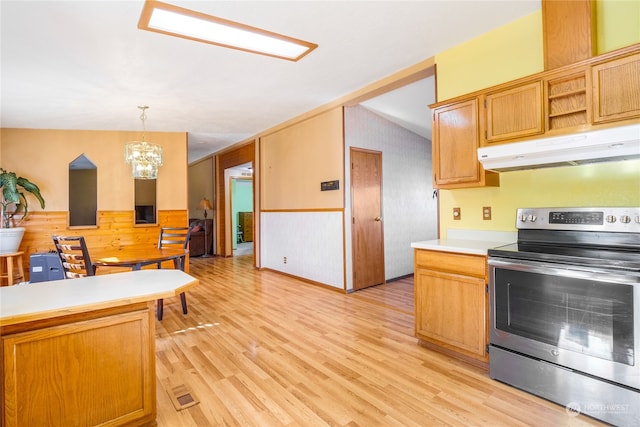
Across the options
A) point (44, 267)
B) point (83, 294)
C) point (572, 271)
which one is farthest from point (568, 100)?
point (44, 267)

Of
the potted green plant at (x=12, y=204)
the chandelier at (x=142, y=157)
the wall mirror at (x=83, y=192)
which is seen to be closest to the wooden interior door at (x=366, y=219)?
the chandelier at (x=142, y=157)

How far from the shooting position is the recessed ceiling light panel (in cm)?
235

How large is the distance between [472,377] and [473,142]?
5.62 ft

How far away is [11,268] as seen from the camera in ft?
15.7

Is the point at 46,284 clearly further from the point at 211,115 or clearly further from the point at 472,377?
the point at 211,115

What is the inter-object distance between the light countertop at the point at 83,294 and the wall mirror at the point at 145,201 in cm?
439

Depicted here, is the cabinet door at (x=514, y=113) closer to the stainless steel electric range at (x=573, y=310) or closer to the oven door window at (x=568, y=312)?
the stainless steel electric range at (x=573, y=310)

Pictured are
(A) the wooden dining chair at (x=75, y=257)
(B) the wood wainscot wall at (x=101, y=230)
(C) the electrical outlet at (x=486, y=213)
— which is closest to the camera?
(C) the electrical outlet at (x=486, y=213)

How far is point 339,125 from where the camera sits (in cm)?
445

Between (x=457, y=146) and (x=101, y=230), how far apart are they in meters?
5.88

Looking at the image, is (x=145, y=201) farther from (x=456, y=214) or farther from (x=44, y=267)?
(x=456, y=214)

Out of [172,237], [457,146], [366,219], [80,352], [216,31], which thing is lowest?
[80,352]

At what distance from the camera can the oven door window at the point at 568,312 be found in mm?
1656

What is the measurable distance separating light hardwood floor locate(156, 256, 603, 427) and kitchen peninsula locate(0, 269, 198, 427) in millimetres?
348
